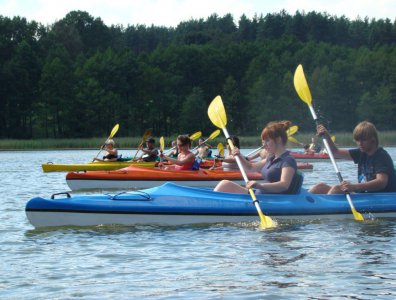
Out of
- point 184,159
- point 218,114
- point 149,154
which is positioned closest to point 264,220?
point 218,114

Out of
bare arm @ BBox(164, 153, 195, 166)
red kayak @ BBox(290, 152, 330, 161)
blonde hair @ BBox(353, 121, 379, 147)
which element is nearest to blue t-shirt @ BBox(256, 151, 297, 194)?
blonde hair @ BBox(353, 121, 379, 147)

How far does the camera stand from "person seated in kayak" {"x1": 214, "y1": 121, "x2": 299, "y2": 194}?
9.68 m

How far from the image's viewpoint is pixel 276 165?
388 inches

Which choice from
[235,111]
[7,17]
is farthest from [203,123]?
[7,17]

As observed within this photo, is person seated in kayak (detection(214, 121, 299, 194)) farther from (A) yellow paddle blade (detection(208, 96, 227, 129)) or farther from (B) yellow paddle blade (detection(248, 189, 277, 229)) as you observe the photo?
(A) yellow paddle blade (detection(208, 96, 227, 129))

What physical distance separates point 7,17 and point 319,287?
7631cm

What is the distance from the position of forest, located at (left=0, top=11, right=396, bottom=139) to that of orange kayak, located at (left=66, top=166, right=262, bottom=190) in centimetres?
5330

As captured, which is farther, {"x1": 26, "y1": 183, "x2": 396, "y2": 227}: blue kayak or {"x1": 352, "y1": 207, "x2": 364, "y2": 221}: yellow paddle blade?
{"x1": 352, "y1": 207, "x2": 364, "y2": 221}: yellow paddle blade

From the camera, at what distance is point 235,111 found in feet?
251

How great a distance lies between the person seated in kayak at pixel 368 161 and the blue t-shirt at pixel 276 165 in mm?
588

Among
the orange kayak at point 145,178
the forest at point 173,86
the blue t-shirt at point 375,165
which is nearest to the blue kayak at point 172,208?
the blue t-shirt at point 375,165

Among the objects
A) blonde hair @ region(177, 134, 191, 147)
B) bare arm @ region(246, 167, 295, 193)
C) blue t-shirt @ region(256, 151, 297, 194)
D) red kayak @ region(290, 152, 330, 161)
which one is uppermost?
blonde hair @ region(177, 134, 191, 147)

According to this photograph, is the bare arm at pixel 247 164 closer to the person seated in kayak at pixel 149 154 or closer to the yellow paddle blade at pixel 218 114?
the yellow paddle blade at pixel 218 114

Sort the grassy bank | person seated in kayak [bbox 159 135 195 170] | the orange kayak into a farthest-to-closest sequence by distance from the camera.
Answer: the grassy bank
the orange kayak
person seated in kayak [bbox 159 135 195 170]
